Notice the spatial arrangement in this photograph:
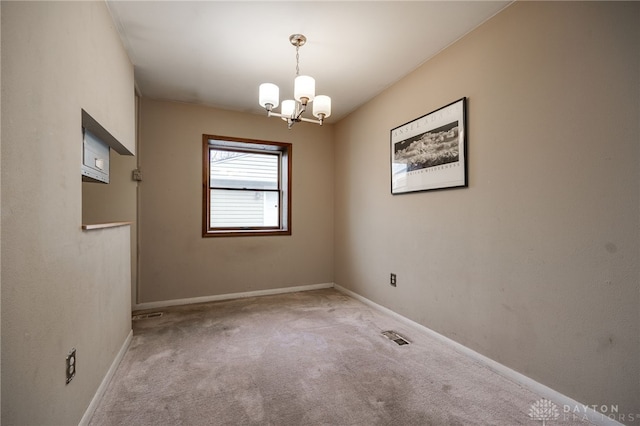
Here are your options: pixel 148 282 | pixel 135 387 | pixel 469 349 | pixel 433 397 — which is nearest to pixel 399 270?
pixel 469 349

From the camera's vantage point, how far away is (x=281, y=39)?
7.66ft

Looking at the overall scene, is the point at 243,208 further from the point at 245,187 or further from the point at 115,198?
the point at 115,198

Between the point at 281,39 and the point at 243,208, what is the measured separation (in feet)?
7.79

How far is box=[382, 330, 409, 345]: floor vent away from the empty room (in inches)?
0.9

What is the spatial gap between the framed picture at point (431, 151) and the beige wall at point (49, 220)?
8.24 ft

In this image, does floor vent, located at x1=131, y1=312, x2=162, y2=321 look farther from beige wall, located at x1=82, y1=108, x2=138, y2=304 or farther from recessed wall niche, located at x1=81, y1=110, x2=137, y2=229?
recessed wall niche, located at x1=81, y1=110, x2=137, y2=229

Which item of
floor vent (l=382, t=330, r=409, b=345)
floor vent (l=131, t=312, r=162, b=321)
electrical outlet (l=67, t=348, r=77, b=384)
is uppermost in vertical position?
electrical outlet (l=67, t=348, r=77, b=384)

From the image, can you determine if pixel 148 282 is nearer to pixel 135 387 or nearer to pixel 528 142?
pixel 135 387

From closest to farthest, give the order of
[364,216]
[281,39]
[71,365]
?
1. [71,365]
2. [281,39]
3. [364,216]

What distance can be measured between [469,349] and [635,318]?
1086 mm

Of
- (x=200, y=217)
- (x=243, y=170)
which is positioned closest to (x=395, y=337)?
(x=200, y=217)

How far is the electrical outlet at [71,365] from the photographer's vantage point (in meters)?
1.34

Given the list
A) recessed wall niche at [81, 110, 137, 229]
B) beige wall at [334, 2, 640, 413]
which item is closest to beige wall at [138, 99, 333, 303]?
recessed wall niche at [81, 110, 137, 229]

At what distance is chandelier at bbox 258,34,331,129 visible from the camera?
209 centimetres
